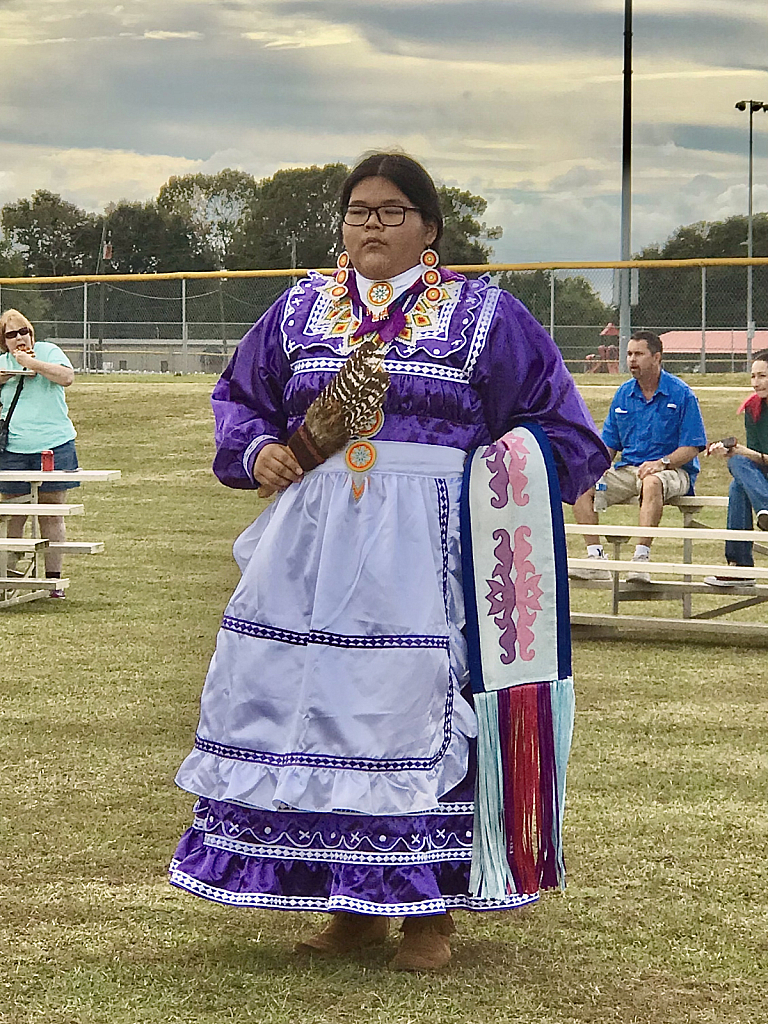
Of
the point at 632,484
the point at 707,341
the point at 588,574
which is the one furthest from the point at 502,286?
the point at 588,574

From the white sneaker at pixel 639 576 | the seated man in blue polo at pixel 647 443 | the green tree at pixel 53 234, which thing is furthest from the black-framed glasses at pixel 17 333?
the green tree at pixel 53 234

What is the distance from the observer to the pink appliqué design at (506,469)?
3391 mm

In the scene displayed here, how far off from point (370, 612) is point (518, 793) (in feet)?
1.57

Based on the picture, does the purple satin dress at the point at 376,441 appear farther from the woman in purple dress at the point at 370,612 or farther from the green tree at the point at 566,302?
the green tree at the point at 566,302

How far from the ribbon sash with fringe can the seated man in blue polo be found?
510cm

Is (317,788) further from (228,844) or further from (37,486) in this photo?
(37,486)

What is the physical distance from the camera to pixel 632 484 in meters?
8.92

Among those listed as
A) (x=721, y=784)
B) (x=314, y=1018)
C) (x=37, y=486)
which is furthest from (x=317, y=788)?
(x=37, y=486)

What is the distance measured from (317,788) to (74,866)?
1138 millimetres

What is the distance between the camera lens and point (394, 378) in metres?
3.32

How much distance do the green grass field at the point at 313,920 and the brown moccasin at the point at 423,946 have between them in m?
0.04

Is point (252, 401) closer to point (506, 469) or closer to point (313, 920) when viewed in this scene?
point (506, 469)

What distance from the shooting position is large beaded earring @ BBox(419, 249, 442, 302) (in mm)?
3406

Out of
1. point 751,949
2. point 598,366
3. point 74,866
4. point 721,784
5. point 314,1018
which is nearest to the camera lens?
point 314,1018
